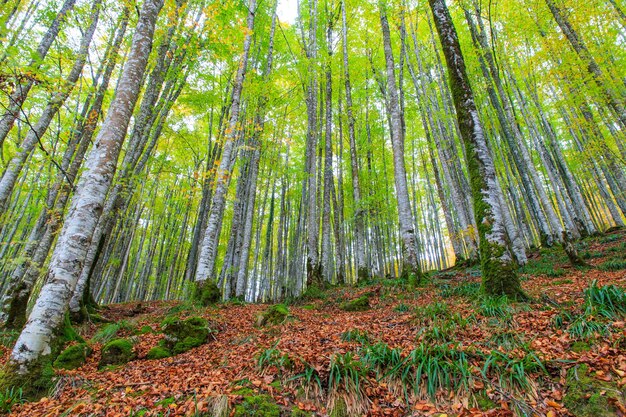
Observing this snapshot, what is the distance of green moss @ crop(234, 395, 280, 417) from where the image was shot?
99.3 inches

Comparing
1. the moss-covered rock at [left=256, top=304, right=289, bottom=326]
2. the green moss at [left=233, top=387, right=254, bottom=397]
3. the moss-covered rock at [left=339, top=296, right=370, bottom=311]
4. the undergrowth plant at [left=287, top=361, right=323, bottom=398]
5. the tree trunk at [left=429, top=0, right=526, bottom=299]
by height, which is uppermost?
the tree trunk at [left=429, top=0, right=526, bottom=299]

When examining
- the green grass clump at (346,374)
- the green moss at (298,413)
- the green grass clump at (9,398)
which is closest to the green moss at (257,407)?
the green moss at (298,413)

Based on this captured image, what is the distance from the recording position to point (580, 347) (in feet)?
9.25

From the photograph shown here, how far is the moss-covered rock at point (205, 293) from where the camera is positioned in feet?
24.7

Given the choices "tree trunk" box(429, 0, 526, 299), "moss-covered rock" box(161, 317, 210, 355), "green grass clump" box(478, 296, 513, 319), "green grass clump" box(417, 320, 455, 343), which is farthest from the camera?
"tree trunk" box(429, 0, 526, 299)

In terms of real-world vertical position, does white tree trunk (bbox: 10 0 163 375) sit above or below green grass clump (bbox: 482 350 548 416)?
above

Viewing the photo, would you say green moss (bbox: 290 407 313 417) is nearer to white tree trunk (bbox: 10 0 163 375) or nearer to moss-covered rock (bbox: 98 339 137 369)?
white tree trunk (bbox: 10 0 163 375)

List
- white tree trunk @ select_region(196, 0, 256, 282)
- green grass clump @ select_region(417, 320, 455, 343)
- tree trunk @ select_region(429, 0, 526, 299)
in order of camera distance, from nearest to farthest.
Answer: green grass clump @ select_region(417, 320, 455, 343), tree trunk @ select_region(429, 0, 526, 299), white tree trunk @ select_region(196, 0, 256, 282)

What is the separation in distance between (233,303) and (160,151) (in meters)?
14.0

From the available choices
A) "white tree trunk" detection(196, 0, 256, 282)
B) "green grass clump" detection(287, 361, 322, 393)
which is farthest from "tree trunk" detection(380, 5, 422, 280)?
"green grass clump" detection(287, 361, 322, 393)

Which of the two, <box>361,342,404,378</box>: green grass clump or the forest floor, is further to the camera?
<box>361,342,404,378</box>: green grass clump

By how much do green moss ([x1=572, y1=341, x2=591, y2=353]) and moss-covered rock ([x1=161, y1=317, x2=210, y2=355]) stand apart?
502 centimetres

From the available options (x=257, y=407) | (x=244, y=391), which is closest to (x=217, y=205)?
(x=244, y=391)

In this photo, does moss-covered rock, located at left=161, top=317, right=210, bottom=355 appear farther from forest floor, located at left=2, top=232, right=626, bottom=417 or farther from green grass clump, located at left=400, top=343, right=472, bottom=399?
green grass clump, located at left=400, top=343, right=472, bottom=399
